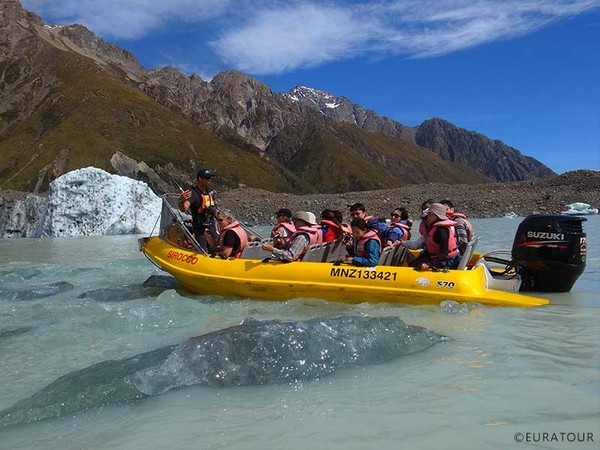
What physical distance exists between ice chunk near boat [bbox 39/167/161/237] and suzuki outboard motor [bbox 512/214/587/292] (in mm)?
30527

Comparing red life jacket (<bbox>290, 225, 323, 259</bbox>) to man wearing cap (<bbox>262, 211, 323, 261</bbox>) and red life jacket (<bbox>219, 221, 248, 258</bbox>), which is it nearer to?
man wearing cap (<bbox>262, 211, 323, 261</bbox>)

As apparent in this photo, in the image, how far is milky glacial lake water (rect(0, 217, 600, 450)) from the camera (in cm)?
338

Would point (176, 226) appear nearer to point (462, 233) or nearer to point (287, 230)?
point (287, 230)

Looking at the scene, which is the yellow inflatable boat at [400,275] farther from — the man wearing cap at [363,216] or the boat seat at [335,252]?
the man wearing cap at [363,216]

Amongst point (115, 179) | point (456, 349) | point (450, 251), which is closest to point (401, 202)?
point (115, 179)

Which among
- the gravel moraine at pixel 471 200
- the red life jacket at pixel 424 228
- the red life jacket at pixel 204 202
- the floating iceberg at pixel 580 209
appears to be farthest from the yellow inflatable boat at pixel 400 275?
the floating iceberg at pixel 580 209

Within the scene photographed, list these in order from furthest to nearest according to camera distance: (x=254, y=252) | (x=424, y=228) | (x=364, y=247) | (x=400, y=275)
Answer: (x=254, y=252)
(x=424, y=228)
(x=364, y=247)
(x=400, y=275)

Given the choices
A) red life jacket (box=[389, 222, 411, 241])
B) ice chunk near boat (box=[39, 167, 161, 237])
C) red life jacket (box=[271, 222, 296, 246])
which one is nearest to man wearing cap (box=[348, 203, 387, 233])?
red life jacket (box=[389, 222, 411, 241])

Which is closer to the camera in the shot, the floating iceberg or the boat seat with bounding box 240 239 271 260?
the boat seat with bounding box 240 239 271 260

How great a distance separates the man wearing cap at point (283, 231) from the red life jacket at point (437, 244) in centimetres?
239

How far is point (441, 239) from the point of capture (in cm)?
793

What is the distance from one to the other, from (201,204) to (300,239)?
2.31 m

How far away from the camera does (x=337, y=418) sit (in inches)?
144

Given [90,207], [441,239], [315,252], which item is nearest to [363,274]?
[315,252]
